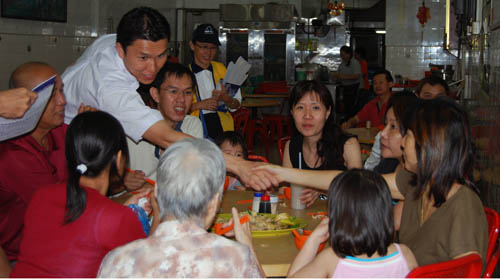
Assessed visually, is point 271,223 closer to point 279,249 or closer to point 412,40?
point 279,249

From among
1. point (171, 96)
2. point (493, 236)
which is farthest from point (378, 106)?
point (493, 236)

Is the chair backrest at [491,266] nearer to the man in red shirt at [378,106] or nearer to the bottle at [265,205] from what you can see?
the bottle at [265,205]

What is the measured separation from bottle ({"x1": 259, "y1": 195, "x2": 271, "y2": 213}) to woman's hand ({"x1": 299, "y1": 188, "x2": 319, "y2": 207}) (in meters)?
0.23

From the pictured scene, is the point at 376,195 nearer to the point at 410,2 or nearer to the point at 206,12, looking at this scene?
the point at 410,2

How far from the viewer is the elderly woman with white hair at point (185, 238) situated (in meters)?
1.51

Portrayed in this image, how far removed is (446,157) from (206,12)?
43.4ft

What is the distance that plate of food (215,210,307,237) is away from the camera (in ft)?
7.66

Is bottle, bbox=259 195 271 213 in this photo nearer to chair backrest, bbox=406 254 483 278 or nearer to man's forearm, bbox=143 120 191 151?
man's forearm, bbox=143 120 191 151

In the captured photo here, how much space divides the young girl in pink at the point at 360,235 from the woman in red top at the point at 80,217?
696mm

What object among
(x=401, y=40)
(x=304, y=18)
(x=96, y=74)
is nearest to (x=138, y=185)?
(x=96, y=74)

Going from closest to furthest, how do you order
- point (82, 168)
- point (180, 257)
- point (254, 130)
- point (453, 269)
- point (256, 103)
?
point (180, 257), point (453, 269), point (82, 168), point (256, 103), point (254, 130)

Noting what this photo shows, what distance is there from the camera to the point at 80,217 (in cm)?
188

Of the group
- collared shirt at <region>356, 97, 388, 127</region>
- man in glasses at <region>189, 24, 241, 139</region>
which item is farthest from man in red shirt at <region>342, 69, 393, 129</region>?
man in glasses at <region>189, 24, 241, 139</region>

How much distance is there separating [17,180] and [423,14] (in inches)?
455
